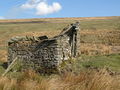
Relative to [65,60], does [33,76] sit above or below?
above

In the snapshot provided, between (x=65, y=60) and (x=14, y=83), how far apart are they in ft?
30.6

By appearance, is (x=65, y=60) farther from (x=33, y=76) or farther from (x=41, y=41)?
(x=33, y=76)

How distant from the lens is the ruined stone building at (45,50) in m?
15.7

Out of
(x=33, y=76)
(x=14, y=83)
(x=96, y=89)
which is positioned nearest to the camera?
(x=96, y=89)

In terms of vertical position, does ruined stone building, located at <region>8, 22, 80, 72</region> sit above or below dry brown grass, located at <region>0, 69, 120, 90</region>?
below

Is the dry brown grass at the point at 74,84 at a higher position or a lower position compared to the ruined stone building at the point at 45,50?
higher

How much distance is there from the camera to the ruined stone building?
1572 centimetres

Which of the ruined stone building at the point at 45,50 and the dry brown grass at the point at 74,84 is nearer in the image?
the dry brown grass at the point at 74,84

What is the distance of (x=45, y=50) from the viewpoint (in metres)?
16.1

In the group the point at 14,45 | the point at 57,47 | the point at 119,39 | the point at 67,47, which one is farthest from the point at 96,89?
the point at 119,39

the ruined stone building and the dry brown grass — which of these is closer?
the dry brown grass

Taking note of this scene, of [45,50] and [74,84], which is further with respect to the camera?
[45,50]

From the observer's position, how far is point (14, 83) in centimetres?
707

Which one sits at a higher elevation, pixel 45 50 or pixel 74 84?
pixel 74 84
